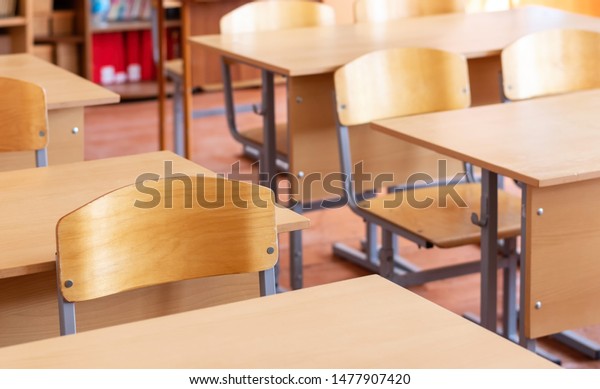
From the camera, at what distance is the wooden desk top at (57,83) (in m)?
2.69

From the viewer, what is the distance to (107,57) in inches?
244

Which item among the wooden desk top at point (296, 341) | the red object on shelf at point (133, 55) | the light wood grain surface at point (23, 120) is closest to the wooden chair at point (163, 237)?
the wooden desk top at point (296, 341)

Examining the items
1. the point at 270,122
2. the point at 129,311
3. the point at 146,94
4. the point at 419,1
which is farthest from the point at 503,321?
the point at 146,94

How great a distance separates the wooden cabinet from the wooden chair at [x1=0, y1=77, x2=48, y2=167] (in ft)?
8.45

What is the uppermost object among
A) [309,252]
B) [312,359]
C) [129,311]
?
[312,359]

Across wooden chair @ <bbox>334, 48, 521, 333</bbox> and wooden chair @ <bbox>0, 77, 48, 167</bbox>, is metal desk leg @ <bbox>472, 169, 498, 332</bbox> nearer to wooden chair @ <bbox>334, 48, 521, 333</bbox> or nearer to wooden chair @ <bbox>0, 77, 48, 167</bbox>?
wooden chair @ <bbox>334, 48, 521, 333</bbox>

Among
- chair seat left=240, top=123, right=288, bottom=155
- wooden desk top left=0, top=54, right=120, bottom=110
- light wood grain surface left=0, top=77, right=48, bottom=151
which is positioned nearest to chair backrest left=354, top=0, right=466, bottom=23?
chair seat left=240, top=123, right=288, bottom=155

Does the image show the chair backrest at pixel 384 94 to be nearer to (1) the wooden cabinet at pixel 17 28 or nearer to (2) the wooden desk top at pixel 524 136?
(2) the wooden desk top at pixel 524 136

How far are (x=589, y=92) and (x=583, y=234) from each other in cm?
76

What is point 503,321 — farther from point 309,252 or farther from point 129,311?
point 129,311

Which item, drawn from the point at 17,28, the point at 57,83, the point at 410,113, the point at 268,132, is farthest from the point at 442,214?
the point at 17,28

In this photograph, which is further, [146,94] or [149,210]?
[146,94]

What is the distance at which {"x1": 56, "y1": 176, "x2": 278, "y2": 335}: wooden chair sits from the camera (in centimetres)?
158

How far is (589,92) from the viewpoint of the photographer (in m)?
2.85
